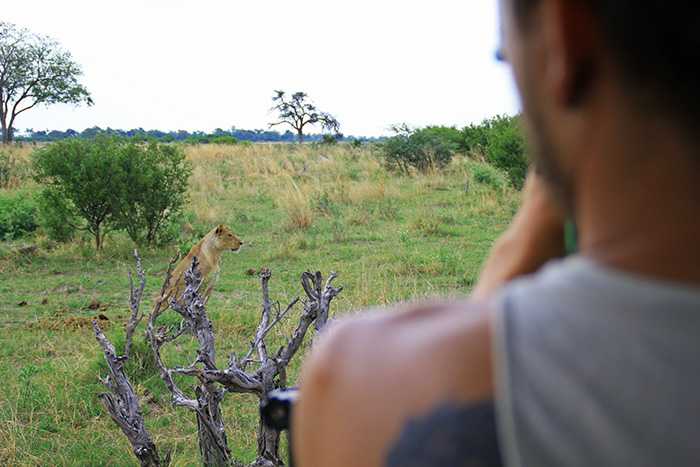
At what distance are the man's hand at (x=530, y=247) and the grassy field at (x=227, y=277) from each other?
3.28 metres

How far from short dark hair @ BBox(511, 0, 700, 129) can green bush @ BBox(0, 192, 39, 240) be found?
453 inches

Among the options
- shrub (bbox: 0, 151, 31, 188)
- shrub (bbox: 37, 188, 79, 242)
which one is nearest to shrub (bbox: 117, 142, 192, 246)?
shrub (bbox: 37, 188, 79, 242)

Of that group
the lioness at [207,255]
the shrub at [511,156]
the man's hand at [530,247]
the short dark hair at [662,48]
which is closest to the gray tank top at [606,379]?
the short dark hair at [662,48]

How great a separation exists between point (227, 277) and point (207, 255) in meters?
0.87

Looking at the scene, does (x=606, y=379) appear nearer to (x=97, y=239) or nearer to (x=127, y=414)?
(x=127, y=414)

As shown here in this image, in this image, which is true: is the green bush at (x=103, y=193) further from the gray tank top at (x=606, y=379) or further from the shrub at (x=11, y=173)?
the gray tank top at (x=606, y=379)

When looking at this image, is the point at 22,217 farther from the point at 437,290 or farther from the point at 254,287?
the point at 437,290

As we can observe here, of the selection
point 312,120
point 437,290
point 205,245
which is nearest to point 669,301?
point 437,290

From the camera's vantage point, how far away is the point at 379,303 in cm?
618

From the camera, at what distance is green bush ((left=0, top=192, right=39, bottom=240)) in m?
11.4

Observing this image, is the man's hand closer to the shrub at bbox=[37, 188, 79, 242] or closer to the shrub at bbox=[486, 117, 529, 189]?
the shrub at bbox=[37, 188, 79, 242]

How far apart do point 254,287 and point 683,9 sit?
763 cm

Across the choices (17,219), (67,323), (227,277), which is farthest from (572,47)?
(17,219)

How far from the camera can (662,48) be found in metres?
0.56
